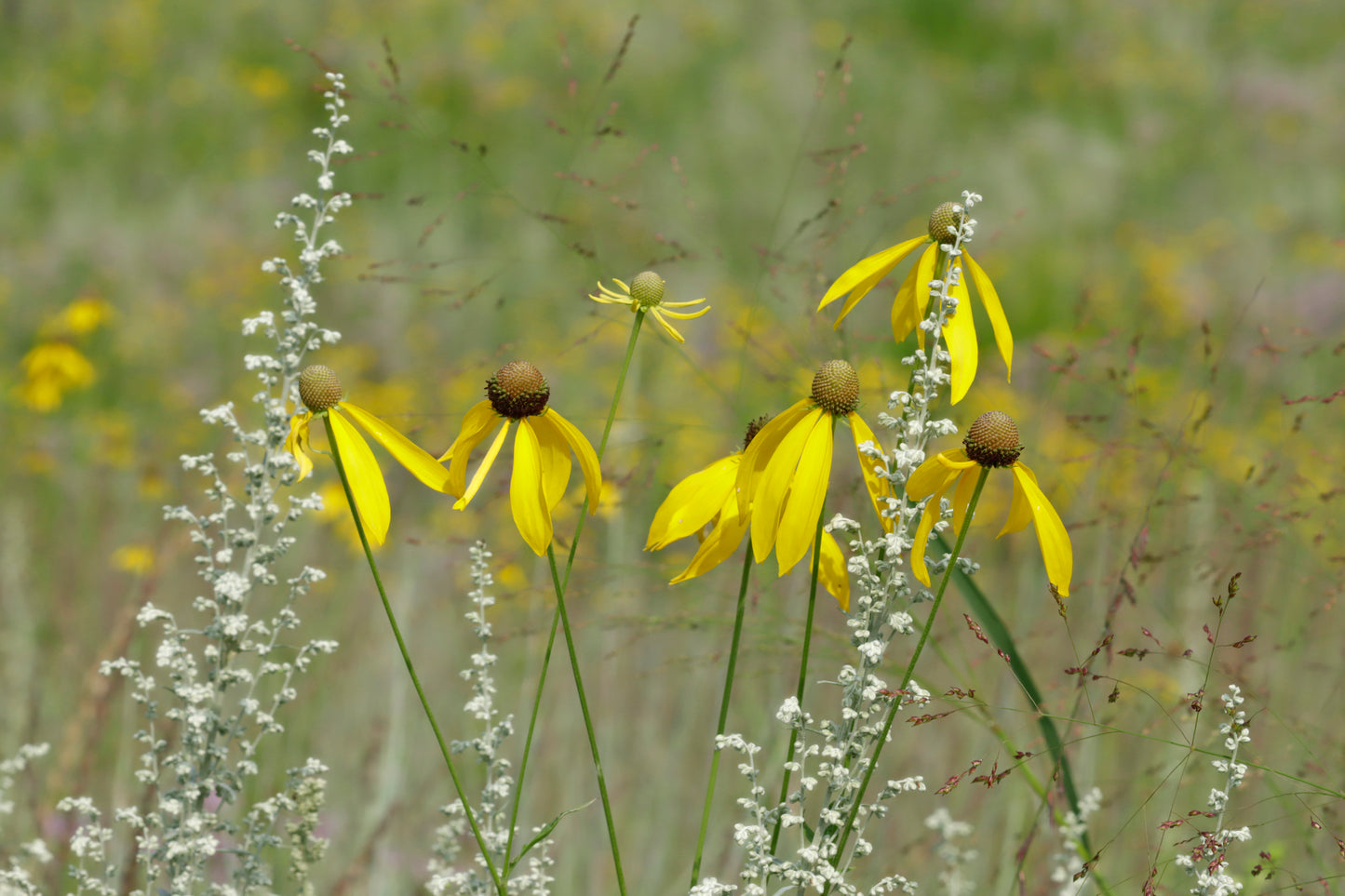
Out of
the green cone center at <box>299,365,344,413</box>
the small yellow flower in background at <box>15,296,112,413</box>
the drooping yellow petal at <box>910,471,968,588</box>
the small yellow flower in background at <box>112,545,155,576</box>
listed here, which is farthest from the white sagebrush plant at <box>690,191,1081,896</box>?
the small yellow flower in background at <box>15,296,112,413</box>

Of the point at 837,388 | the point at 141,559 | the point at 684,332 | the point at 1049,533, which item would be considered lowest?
the point at 1049,533

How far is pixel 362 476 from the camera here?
961 millimetres

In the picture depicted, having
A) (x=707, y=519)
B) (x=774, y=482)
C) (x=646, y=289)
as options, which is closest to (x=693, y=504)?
(x=707, y=519)

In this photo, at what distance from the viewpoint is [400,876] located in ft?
7.86

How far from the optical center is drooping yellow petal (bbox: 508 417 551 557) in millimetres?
956

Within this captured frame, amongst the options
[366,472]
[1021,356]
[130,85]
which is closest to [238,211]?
[130,85]

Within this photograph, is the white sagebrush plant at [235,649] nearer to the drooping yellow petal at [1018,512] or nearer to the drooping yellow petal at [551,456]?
the drooping yellow petal at [551,456]

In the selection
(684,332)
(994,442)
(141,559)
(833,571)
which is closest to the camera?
(994,442)

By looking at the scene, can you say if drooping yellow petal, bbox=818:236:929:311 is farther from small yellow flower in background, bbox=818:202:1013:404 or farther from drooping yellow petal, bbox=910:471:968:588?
drooping yellow petal, bbox=910:471:968:588

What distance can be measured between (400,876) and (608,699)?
0.73 meters

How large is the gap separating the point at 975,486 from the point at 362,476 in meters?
0.59

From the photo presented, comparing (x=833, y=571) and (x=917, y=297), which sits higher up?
(x=917, y=297)

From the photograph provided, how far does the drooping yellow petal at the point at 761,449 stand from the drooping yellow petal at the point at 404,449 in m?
0.29

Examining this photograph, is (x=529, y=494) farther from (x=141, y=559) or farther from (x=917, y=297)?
(x=141, y=559)
